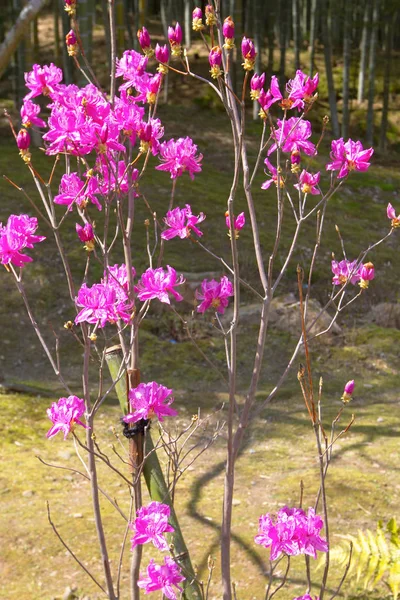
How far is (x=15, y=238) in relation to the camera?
179cm

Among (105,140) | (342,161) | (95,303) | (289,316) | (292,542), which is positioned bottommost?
(289,316)

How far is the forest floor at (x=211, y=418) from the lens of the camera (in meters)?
3.28

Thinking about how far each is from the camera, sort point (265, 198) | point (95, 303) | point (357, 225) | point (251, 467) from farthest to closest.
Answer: point (265, 198)
point (357, 225)
point (251, 467)
point (95, 303)

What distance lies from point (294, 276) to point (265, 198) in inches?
143

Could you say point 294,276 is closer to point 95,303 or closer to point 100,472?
point 100,472

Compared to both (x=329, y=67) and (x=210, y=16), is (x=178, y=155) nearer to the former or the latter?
(x=210, y=16)

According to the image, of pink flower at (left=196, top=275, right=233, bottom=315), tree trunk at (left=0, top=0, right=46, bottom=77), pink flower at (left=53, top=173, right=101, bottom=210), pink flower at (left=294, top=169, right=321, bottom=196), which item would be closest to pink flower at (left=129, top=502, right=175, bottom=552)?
pink flower at (left=196, top=275, right=233, bottom=315)

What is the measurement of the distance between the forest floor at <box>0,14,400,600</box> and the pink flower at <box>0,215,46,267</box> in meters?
0.69

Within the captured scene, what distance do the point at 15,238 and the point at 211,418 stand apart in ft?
11.8

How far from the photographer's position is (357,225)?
10.6 metres

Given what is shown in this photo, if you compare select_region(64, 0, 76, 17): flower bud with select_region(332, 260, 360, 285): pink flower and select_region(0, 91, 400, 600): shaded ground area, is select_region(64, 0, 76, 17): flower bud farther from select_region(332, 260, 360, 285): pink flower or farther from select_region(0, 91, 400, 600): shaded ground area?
select_region(332, 260, 360, 285): pink flower

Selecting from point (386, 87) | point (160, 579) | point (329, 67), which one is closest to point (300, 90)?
point (160, 579)

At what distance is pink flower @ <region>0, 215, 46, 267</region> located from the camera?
1.78 meters

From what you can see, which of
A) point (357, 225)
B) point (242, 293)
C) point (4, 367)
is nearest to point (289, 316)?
point (242, 293)
